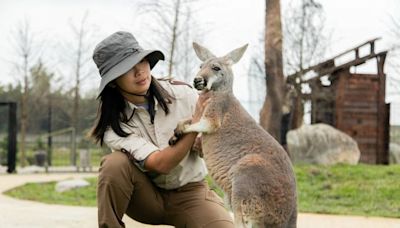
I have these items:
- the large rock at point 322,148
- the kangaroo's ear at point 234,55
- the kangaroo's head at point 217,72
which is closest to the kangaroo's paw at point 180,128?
the kangaroo's head at point 217,72

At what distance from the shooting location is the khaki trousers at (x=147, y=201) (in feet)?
9.81

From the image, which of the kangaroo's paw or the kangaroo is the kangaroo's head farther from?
the kangaroo's paw

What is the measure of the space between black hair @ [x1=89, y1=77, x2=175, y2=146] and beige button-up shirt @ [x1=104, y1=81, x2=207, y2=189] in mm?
26

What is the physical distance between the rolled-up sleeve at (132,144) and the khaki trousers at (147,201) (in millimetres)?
49

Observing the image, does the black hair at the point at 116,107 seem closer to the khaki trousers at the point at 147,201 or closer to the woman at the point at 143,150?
the woman at the point at 143,150

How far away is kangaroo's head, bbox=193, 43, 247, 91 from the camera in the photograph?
2359mm

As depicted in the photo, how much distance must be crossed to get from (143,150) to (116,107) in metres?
0.28

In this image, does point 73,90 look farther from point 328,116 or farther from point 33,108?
point 328,116

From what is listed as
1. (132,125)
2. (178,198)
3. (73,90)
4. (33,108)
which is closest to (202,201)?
(178,198)

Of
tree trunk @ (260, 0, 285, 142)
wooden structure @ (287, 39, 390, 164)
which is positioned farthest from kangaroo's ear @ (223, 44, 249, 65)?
wooden structure @ (287, 39, 390, 164)

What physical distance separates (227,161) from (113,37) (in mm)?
932

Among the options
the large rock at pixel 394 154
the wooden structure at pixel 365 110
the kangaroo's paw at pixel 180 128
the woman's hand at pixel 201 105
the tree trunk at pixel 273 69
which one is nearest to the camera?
the woman's hand at pixel 201 105

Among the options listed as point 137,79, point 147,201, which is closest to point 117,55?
point 137,79

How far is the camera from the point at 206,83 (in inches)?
93.2
